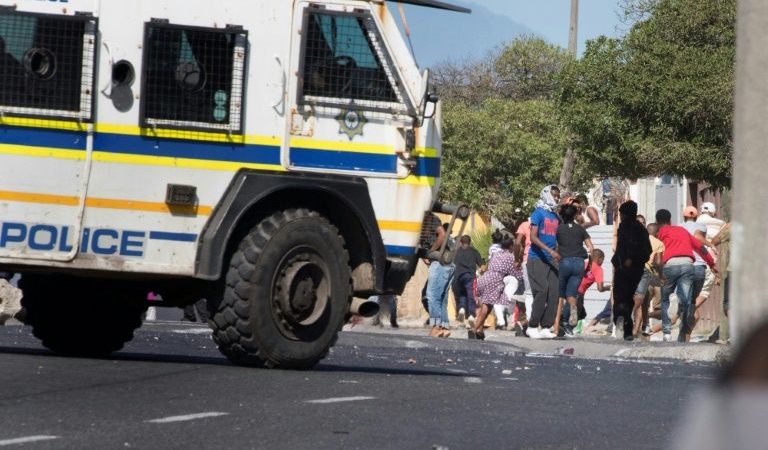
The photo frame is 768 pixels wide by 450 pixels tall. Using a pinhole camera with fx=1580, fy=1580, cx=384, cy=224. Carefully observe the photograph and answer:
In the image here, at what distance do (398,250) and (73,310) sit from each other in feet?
7.69

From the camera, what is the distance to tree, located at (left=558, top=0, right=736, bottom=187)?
29.0 m

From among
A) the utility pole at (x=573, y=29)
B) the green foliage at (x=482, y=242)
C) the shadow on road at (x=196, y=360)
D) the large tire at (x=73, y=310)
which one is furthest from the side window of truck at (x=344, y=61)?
the utility pole at (x=573, y=29)

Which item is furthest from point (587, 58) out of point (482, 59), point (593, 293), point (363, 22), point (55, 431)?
point (482, 59)

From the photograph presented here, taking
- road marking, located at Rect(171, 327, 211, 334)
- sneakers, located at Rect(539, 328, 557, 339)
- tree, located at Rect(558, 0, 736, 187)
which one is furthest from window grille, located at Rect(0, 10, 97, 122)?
tree, located at Rect(558, 0, 736, 187)

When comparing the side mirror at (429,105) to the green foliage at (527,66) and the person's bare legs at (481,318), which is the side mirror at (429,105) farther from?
the green foliage at (527,66)

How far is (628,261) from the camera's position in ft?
62.4

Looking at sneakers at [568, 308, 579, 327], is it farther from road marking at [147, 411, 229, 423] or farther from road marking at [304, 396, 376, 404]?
road marking at [147, 411, 229, 423]

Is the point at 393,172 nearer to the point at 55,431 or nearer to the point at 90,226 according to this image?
the point at 90,226

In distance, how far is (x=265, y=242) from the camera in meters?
9.88

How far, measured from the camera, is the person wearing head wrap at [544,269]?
62.8 ft

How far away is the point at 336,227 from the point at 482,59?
189ft

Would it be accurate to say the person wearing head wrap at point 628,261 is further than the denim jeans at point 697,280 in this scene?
No

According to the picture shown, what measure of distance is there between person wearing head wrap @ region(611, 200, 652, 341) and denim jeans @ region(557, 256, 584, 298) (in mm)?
453

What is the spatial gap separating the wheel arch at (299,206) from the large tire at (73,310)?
4.47ft
